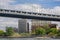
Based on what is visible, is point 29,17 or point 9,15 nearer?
point 9,15

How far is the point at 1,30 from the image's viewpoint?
47.2 metres

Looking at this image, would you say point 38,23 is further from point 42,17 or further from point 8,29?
point 42,17

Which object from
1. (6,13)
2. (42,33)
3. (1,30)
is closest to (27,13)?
(6,13)

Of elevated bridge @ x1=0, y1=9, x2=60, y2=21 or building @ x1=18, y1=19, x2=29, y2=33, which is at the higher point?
elevated bridge @ x1=0, y1=9, x2=60, y2=21

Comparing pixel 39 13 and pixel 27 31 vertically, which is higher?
pixel 39 13

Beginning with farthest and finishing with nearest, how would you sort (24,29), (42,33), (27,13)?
(24,29) → (42,33) → (27,13)

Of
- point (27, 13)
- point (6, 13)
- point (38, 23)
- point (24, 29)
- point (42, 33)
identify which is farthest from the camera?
point (38, 23)

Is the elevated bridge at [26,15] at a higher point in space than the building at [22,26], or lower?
higher

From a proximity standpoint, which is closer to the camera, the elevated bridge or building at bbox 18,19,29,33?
the elevated bridge

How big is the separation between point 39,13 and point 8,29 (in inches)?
306

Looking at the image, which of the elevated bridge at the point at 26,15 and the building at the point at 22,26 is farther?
the building at the point at 22,26

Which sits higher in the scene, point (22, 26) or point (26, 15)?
point (26, 15)

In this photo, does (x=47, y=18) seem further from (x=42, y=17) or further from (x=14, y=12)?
(x=14, y=12)

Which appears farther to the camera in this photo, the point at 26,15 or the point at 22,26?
the point at 22,26
